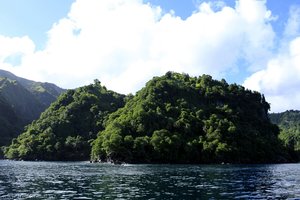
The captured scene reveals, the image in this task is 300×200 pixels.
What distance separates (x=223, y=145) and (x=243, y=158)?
40.6 ft

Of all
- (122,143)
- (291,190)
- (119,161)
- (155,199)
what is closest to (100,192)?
(155,199)

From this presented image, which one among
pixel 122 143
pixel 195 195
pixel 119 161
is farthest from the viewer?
pixel 122 143

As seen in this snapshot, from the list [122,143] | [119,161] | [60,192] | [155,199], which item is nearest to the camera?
[155,199]

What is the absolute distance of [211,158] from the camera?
190 m

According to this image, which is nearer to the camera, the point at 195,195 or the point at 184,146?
the point at 195,195

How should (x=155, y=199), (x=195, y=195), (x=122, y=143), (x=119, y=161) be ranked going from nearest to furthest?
1. (x=155, y=199)
2. (x=195, y=195)
3. (x=119, y=161)
4. (x=122, y=143)

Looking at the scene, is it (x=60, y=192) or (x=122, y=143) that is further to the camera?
(x=122, y=143)

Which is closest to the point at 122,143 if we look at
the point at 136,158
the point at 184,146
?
the point at 136,158

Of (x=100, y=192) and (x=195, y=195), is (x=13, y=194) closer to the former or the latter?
(x=100, y=192)

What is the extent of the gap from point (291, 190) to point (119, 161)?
127641 millimetres

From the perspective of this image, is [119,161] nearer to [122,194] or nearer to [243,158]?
[243,158]

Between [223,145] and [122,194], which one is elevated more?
[223,145]

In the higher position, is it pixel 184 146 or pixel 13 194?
pixel 184 146

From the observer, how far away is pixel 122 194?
5138 cm
